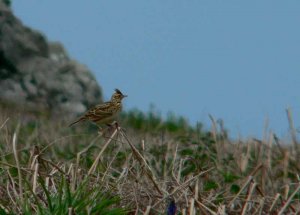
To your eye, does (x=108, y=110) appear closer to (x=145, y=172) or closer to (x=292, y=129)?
(x=145, y=172)

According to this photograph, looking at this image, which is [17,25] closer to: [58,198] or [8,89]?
[8,89]

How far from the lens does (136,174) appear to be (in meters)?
6.28

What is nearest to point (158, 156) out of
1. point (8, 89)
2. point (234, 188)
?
point (234, 188)

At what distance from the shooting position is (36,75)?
88.9 feet

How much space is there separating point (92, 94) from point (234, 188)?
66.4 ft

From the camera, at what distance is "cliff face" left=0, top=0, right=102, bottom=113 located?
25891mm

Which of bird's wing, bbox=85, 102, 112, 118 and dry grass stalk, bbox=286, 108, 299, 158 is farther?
dry grass stalk, bbox=286, 108, 299, 158

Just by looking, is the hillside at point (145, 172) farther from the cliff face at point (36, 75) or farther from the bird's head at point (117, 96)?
the cliff face at point (36, 75)

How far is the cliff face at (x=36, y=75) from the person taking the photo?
25891mm

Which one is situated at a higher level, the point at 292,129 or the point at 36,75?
the point at 36,75

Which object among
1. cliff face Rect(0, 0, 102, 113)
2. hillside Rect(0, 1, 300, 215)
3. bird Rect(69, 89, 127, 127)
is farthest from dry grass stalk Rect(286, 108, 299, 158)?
cliff face Rect(0, 0, 102, 113)

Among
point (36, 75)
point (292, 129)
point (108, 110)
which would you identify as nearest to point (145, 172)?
point (108, 110)

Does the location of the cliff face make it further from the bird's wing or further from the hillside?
the bird's wing

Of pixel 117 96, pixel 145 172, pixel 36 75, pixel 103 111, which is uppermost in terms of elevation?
pixel 36 75
